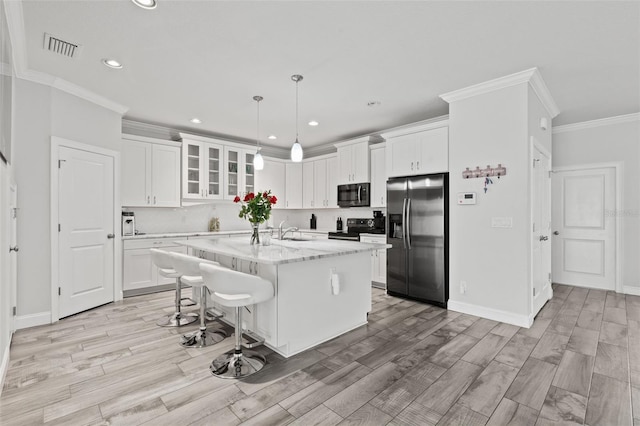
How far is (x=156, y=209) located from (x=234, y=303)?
12.3 ft

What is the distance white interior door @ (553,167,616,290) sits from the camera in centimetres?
493

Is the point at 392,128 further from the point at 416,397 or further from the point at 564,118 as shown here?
the point at 416,397

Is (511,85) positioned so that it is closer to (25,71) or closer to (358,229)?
(358,229)

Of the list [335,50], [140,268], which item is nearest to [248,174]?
[140,268]

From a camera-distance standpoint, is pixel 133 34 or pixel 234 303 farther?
pixel 133 34

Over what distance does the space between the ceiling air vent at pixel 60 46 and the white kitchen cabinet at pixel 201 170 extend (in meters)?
2.48

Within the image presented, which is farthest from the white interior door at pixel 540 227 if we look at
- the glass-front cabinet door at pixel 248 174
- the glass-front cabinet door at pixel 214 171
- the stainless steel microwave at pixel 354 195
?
the glass-front cabinet door at pixel 214 171

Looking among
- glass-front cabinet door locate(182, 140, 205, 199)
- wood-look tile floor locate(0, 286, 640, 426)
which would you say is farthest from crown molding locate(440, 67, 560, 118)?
glass-front cabinet door locate(182, 140, 205, 199)

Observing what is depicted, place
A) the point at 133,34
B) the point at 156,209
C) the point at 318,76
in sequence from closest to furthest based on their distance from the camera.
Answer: the point at 133,34
the point at 318,76
the point at 156,209

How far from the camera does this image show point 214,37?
2.65 meters

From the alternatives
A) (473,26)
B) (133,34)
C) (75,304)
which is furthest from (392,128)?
(75,304)

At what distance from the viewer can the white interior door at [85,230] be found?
3674mm

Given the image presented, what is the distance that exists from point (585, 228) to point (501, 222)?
2.81 m

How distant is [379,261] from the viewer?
5.09 meters
